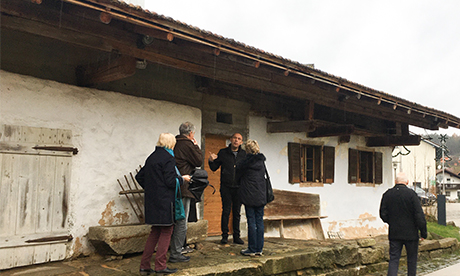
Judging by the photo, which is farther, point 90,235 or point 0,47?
point 90,235

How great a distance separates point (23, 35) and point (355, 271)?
19.8 ft

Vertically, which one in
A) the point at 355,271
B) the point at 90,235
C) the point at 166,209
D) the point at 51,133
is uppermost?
the point at 51,133

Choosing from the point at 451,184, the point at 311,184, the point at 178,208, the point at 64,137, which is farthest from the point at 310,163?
the point at 451,184

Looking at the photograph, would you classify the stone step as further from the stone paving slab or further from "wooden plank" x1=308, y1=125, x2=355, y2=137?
"wooden plank" x1=308, y1=125, x2=355, y2=137

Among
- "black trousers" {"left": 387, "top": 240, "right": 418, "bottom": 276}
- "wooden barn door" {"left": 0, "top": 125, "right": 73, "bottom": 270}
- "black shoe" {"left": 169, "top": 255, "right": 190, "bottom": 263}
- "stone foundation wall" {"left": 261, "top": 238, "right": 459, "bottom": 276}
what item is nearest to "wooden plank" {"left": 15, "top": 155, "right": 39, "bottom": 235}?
"wooden barn door" {"left": 0, "top": 125, "right": 73, "bottom": 270}

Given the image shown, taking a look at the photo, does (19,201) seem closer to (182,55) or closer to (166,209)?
(166,209)

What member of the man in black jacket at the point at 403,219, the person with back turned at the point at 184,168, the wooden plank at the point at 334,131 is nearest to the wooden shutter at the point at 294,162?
the wooden plank at the point at 334,131

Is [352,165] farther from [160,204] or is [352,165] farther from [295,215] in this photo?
[160,204]

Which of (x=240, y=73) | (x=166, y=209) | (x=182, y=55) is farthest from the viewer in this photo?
(x=240, y=73)

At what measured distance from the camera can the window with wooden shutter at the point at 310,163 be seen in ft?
27.8

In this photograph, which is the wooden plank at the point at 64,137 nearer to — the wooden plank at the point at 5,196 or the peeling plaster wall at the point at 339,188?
the wooden plank at the point at 5,196

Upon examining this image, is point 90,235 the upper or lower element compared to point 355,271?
upper

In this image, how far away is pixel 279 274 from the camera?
5230 mm

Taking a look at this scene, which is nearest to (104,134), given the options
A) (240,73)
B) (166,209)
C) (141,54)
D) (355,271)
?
(141,54)
